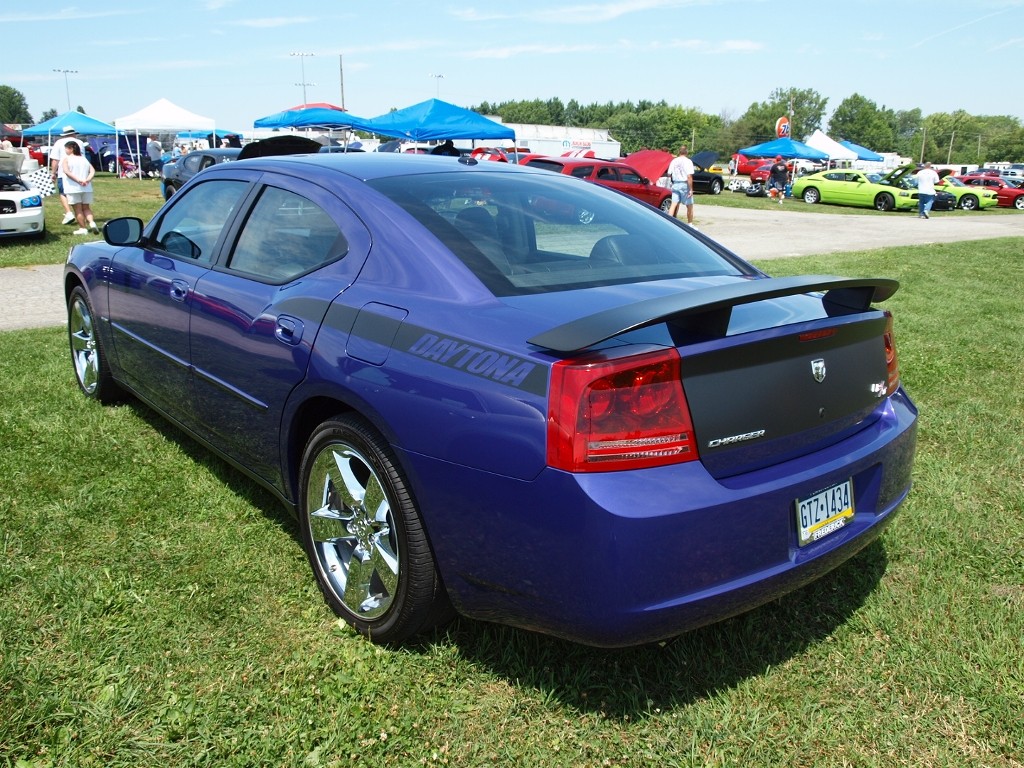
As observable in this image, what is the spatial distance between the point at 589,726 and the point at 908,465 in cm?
138

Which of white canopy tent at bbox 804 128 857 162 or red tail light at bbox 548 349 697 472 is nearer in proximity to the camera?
red tail light at bbox 548 349 697 472

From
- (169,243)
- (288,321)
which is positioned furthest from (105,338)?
(288,321)

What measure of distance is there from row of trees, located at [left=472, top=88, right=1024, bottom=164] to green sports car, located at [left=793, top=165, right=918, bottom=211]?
106312 mm

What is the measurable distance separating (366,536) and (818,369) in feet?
4.90

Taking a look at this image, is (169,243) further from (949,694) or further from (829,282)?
(949,694)

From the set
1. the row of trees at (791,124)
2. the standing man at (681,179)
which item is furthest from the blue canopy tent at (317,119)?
the row of trees at (791,124)

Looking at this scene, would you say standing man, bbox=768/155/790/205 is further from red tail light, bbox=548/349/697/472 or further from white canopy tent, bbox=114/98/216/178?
red tail light, bbox=548/349/697/472

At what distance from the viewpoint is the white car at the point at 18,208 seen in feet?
43.7

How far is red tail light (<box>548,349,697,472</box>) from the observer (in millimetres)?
2023

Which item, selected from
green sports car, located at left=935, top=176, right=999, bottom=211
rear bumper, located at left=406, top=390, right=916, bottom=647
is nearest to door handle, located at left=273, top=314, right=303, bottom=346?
rear bumper, located at left=406, top=390, right=916, bottom=647

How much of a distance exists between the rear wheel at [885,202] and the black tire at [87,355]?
30.9 metres

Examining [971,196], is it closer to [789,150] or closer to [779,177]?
[779,177]

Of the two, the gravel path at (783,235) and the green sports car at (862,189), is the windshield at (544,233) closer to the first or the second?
the gravel path at (783,235)

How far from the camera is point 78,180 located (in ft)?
46.5
